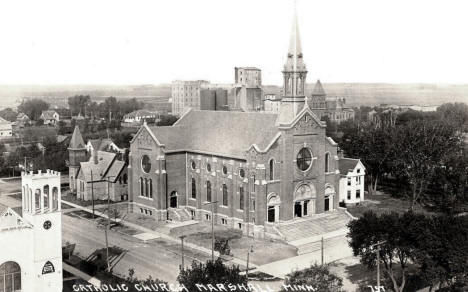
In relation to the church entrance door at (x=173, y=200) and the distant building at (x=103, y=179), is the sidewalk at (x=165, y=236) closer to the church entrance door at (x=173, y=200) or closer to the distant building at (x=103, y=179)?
the distant building at (x=103, y=179)

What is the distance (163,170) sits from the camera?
65.1m

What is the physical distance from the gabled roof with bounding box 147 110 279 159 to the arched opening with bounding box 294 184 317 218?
6.72 metres

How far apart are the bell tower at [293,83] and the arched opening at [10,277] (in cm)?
3282

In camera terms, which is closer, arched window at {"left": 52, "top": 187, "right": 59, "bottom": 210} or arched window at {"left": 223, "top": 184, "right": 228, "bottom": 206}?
arched window at {"left": 52, "top": 187, "right": 59, "bottom": 210}

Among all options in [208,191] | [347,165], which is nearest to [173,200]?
[208,191]

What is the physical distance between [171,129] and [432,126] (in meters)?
36.3

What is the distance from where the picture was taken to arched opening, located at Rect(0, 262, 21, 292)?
119ft

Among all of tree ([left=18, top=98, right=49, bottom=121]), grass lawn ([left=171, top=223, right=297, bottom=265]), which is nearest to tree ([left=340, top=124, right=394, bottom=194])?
grass lawn ([left=171, top=223, right=297, bottom=265])

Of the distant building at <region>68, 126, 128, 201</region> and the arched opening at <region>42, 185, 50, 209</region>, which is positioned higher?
the arched opening at <region>42, 185, 50, 209</region>

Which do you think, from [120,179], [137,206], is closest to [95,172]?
[120,179]

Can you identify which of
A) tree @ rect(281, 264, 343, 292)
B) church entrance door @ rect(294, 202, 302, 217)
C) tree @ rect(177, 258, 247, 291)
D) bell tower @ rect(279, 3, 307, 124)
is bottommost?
church entrance door @ rect(294, 202, 302, 217)

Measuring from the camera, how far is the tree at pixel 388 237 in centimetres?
3866

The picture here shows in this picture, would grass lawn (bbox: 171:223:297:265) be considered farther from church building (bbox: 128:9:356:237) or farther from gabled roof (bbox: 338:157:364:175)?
gabled roof (bbox: 338:157:364:175)

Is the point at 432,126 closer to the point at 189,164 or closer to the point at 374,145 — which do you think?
the point at 374,145
